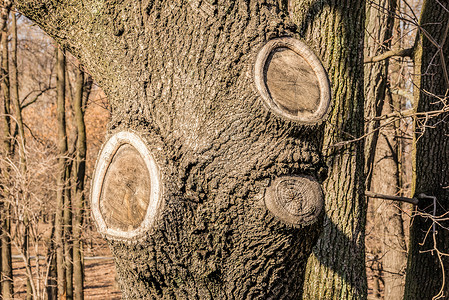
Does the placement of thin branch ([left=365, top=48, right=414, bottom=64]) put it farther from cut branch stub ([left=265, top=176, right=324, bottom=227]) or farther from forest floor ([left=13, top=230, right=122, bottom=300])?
forest floor ([left=13, top=230, right=122, bottom=300])

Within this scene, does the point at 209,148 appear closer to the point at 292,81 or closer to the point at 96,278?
the point at 292,81

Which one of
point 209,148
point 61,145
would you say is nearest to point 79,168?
point 61,145

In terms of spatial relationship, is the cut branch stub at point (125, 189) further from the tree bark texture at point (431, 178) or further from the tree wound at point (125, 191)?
the tree bark texture at point (431, 178)

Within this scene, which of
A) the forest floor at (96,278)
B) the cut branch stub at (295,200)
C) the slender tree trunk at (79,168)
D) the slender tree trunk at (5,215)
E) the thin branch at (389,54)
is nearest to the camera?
the cut branch stub at (295,200)

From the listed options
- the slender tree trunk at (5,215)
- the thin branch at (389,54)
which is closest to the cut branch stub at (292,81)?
the thin branch at (389,54)

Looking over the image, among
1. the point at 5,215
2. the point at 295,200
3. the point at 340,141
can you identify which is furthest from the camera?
the point at 5,215
